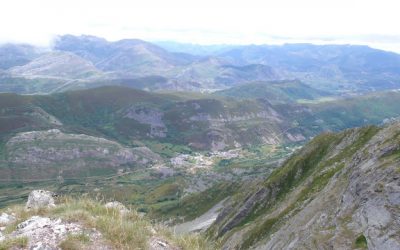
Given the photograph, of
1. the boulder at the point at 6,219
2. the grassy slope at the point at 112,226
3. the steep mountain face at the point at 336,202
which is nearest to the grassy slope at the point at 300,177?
the steep mountain face at the point at 336,202

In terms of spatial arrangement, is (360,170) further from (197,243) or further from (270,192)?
(270,192)

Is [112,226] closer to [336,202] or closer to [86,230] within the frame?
[86,230]

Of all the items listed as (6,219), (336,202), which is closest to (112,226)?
(6,219)

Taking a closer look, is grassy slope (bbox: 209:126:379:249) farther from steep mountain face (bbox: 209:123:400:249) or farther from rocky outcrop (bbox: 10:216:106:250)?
rocky outcrop (bbox: 10:216:106:250)

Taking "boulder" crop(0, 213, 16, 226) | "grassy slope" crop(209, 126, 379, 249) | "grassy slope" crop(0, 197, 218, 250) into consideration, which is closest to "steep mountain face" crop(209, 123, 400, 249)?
"grassy slope" crop(209, 126, 379, 249)

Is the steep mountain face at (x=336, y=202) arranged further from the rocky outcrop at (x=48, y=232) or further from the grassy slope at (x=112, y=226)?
the rocky outcrop at (x=48, y=232)
